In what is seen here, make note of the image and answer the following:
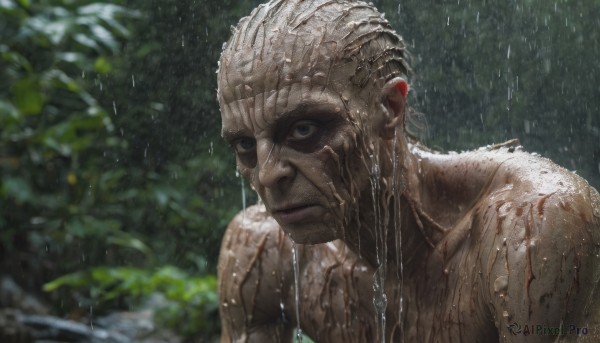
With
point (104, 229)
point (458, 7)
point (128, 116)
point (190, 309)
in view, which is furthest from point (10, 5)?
point (458, 7)

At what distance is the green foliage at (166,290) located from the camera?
5.14 m

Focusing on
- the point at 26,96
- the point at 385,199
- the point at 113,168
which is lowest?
the point at 113,168

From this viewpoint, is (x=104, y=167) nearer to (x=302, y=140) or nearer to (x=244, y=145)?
(x=244, y=145)

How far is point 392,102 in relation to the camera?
2.09 meters

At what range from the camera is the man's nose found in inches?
75.4

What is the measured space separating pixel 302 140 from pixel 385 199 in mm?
303

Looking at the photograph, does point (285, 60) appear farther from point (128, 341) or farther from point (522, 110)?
point (128, 341)

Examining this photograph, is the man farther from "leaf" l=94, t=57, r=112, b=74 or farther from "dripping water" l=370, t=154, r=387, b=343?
"leaf" l=94, t=57, r=112, b=74

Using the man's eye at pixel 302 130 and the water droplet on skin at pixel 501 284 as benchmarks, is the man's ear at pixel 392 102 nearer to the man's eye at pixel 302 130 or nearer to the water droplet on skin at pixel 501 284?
the man's eye at pixel 302 130

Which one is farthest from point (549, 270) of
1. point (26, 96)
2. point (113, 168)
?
point (113, 168)

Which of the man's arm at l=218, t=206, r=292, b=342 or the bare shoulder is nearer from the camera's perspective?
the bare shoulder

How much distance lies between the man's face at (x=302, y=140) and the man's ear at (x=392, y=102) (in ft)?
0.28

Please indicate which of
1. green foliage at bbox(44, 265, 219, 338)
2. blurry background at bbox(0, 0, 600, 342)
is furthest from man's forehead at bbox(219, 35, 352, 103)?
green foliage at bbox(44, 265, 219, 338)

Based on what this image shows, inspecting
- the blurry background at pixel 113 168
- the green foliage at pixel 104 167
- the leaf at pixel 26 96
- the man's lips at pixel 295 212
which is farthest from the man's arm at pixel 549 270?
the leaf at pixel 26 96
